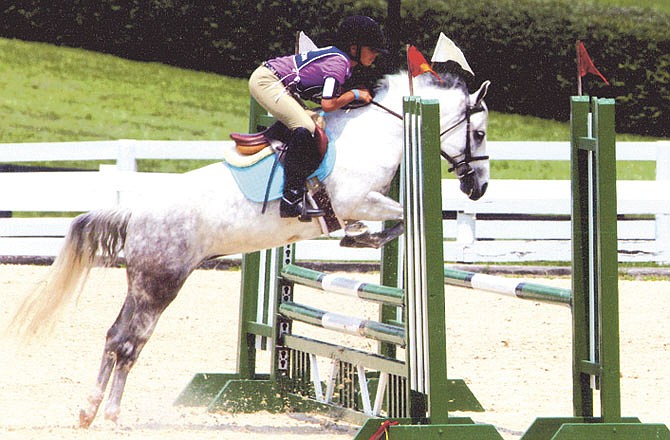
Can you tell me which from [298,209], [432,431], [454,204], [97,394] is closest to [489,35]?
[454,204]

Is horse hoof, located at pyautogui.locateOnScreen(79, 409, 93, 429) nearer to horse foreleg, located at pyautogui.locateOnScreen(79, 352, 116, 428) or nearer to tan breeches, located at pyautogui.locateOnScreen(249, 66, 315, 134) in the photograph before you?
horse foreleg, located at pyautogui.locateOnScreen(79, 352, 116, 428)

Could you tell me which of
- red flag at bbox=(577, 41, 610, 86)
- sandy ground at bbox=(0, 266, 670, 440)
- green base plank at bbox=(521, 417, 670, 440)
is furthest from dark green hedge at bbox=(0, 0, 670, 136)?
green base plank at bbox=(521, 417, 670, 440)

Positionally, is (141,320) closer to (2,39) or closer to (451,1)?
(451,1)

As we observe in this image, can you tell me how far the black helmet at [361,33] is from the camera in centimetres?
566

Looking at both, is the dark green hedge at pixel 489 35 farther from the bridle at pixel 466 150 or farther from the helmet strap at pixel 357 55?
the helmet strap at pixel 357 55

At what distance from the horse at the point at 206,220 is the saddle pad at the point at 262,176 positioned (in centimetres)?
4

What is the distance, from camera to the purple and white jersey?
564cm

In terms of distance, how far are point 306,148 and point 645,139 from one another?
1421cm

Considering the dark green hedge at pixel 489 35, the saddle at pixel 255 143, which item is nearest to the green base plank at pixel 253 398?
the saddle at pixel 255 143

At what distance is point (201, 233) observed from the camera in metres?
5.72

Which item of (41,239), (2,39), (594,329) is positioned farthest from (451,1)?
(594,329)

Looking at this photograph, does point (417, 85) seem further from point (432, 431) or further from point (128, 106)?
point (128, 106)

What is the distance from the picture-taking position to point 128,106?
1834 cm

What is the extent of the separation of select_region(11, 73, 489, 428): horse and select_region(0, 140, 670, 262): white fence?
16.1 ft
